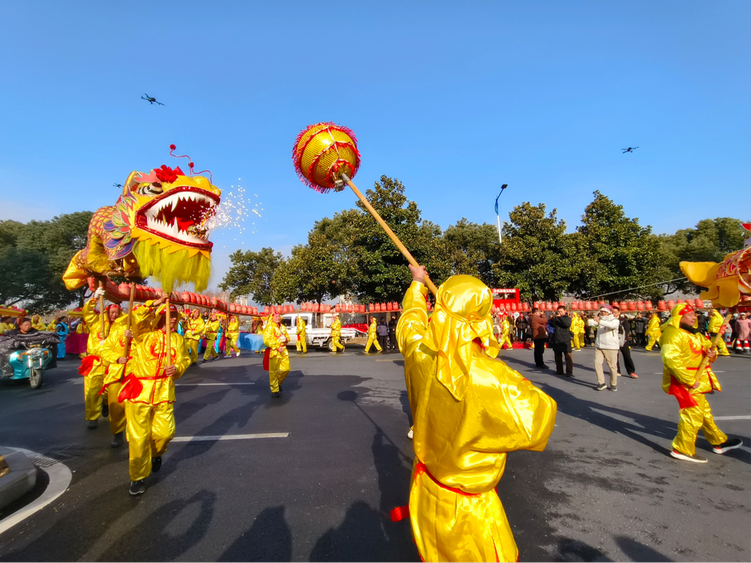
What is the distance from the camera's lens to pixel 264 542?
9.36 ft

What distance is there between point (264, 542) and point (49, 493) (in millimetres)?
2500

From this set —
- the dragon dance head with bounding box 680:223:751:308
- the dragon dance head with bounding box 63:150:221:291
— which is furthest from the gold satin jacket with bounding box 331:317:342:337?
the dragon dance head with bounding box 680:223:751:308

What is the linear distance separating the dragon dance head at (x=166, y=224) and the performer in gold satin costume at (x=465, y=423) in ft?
9.04

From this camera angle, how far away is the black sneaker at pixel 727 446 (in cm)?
439

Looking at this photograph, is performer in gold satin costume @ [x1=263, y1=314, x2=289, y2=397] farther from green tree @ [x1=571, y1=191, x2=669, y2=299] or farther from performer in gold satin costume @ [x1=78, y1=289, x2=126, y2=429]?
green tree @ [x1=571, y1=191, x2=669, y2=299]

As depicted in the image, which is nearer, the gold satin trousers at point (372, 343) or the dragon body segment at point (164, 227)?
the dragon body segment at point (164, 227)

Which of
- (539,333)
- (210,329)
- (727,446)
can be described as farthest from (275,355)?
(210,329)

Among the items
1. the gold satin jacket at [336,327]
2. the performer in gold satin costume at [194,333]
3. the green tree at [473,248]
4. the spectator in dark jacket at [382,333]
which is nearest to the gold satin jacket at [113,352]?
the performer in gold satin costume at [194,333]

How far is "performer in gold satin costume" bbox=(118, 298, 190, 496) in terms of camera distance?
3709 mm

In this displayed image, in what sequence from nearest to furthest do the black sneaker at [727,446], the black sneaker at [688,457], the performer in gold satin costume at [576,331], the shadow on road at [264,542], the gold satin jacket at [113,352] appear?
the shadow on road at [264,542], the black sneaker at [688,457], the black sneaker at [727,446], the gold satin jacket at [113,352], the performer in gold satin costume at [576,331]

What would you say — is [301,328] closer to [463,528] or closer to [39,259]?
[463,528]

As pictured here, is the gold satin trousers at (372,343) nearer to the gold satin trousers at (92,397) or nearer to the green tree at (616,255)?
the gold satin trousers at (92,397)

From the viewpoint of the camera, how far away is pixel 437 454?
72.6 inches

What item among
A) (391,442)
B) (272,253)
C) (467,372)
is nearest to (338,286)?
(272,253)
